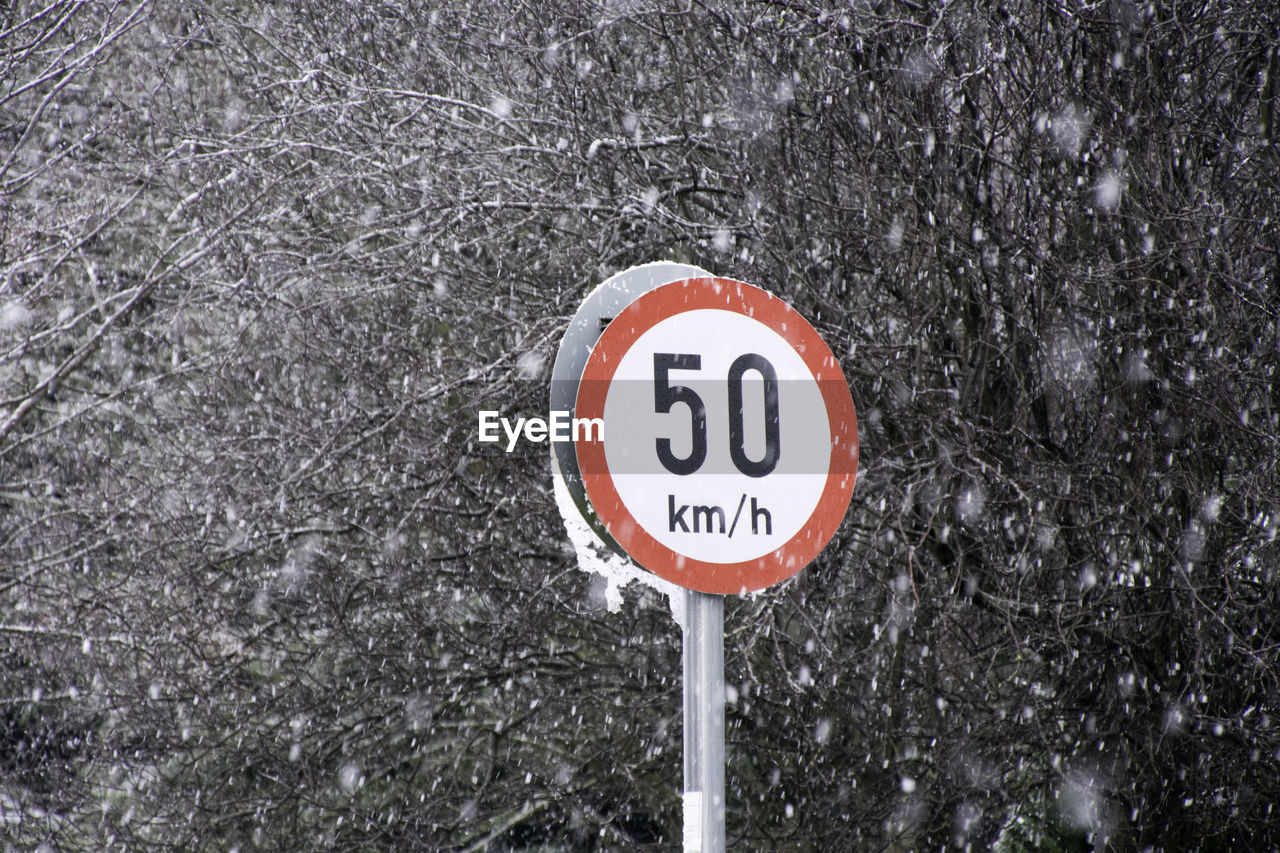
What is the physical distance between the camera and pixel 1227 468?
468 cm

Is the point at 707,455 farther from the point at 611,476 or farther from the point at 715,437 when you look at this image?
the point at 611,476

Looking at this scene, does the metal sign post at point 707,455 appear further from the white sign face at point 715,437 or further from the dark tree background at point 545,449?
the dark tree background at point 545,449

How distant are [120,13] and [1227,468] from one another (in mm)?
5888

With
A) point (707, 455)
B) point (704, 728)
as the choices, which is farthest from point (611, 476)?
point (704, 728)

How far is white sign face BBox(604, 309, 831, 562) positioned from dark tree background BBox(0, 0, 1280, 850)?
2.32 meters

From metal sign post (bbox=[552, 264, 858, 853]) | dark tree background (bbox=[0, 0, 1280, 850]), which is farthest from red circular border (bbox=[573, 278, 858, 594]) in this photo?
dark tree background (bbox=[0, 0, 1280, 850])

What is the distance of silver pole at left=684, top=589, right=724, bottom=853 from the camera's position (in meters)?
2.28

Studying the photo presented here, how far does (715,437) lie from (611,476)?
0.22 metres

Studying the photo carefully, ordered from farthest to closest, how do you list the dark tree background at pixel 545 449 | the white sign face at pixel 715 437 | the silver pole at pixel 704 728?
the dark tree background at pixel 545 449, the white sign face at pixel 715 437, the silver pole at pixel 704 728

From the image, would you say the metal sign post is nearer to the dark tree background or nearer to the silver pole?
the silver pole

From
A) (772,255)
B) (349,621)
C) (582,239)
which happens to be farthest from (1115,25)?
(349,621)

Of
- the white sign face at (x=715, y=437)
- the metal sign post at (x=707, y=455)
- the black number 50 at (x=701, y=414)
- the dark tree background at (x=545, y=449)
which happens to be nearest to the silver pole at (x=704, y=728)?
the metal sign post at (x=707, y=455)

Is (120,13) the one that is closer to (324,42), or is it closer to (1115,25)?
(324,42)

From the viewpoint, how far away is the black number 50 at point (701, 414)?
2424 mm
